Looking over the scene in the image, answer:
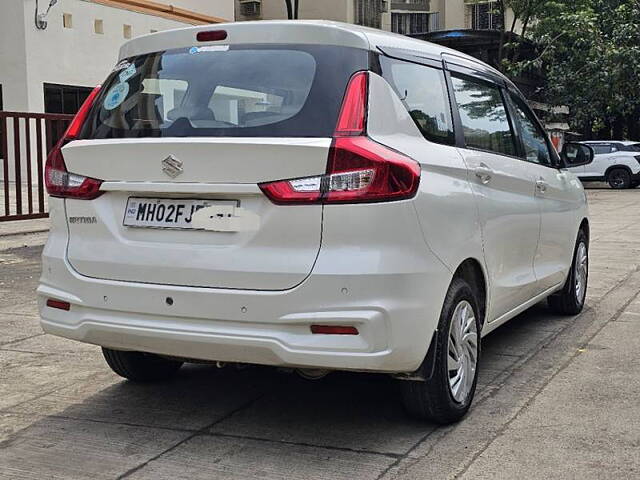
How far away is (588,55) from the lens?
3130cm

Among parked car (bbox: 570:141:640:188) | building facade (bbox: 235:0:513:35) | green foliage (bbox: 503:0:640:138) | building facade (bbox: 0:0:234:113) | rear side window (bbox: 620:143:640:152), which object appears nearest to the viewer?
building facade (bbox: 0:0:234:113)

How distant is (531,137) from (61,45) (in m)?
20.1

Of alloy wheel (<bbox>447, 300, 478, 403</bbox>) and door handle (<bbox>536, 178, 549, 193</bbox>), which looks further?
door handle (<bbox>536, 178, 549, 193</bbox>)

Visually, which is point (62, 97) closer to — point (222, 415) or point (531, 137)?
point (531, 137)

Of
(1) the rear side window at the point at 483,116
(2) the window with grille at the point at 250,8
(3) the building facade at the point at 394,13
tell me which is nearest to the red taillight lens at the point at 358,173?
(1) the rear side window at the point at 483,116

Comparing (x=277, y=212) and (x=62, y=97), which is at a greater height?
(x=62, y=97)

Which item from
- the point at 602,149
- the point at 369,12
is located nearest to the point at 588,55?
the point at 602,149

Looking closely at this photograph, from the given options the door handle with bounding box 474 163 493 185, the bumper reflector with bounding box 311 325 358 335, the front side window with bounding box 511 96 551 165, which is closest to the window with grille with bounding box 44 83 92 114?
A: the front side window with bounding box 511 96 551 165

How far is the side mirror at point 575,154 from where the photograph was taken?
695 centimetres

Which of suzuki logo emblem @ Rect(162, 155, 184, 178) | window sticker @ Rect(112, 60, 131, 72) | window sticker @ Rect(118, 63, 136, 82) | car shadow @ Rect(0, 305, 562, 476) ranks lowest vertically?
Result: car shadow @ Rect(0, 305, 562, 476)

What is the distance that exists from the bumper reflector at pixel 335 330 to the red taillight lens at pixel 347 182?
1.68 feet

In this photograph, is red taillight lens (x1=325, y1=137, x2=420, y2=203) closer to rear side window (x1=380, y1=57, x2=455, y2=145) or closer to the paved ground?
rear side window (x1=380, y1=57, x2=455, y2=145)

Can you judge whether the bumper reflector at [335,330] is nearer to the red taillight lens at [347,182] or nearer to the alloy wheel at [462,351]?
the red taillight lens at [347,182]

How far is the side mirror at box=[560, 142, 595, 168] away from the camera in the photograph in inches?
273
